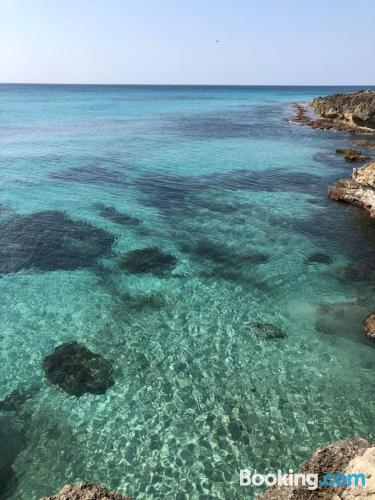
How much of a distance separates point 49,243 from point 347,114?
75907 mm

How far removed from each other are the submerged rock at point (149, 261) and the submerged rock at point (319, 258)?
30.4 feet

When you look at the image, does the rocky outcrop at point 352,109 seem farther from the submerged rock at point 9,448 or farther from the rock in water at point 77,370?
the submerged rock at point 9,448

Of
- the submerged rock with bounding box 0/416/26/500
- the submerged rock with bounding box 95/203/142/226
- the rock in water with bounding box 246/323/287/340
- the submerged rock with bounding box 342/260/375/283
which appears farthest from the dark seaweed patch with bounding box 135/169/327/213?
the submerged rock with bounding box 0/416/26/500

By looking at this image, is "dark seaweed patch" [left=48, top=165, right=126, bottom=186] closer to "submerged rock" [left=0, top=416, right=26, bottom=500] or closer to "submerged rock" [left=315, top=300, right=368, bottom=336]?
"submerged rock" [left=315, top=300, right=368, bottom=336]

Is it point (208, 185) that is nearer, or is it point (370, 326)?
point (370, 326)

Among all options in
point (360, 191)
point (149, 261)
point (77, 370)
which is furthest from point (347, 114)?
point (77, 370)

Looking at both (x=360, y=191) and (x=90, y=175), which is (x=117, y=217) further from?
Answer: (x=360, y=191)

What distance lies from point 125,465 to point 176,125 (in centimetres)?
8000

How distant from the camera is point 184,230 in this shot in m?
29.3

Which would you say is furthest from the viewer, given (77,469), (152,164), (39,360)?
(152,164)

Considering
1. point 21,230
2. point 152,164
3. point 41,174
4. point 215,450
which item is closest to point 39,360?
point 215,450

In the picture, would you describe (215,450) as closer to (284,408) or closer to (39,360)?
(284,408)

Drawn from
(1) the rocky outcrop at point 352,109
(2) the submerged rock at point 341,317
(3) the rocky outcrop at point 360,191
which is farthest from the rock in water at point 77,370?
(1) the rocky outcrop at point 352,109

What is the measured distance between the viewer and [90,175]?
43312 millimetres
